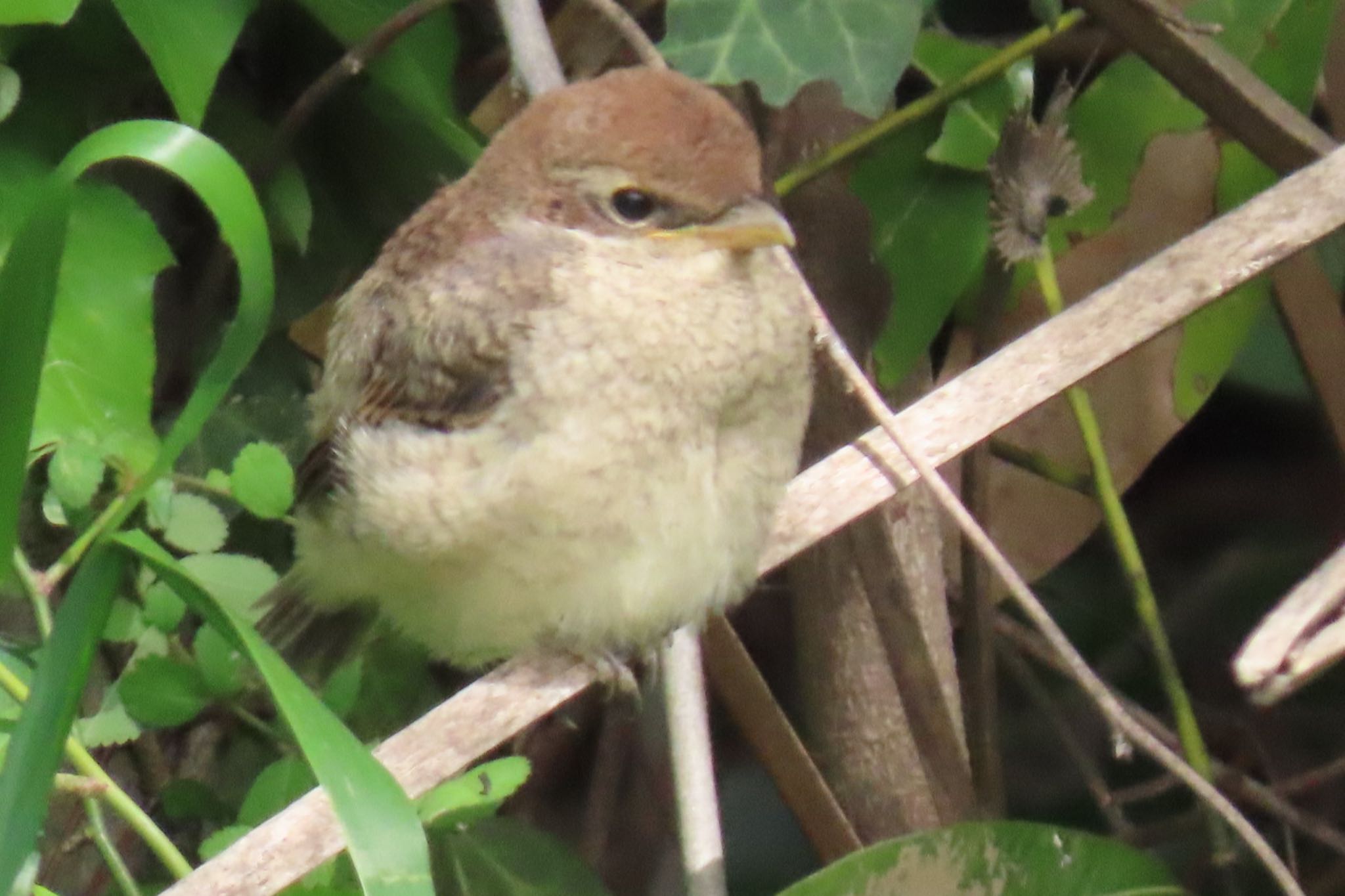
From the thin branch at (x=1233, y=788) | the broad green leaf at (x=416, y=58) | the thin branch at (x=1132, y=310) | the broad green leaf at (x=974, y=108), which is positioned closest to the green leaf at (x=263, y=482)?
the broad green leaf at (x=416, y=58)

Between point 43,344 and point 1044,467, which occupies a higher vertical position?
point 43,344

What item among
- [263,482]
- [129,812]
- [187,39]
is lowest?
[129,812]

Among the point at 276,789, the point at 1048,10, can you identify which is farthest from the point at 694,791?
the point at 1048,10

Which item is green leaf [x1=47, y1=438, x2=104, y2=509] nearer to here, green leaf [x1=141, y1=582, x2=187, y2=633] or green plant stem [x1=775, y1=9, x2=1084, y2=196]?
green leaf [x1=141, y1=582, x2=187, y2=633]

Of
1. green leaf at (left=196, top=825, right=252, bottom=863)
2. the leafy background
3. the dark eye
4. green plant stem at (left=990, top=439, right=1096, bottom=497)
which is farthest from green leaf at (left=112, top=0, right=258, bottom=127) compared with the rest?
green plant stem at (left=990, top=439, right=1096, bottom=497)

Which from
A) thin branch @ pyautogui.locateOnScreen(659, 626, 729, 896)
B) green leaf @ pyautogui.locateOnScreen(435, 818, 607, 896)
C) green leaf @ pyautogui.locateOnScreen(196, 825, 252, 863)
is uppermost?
thin branch @ pyautogui.locateOnScreen(659, 626, 729, 896)

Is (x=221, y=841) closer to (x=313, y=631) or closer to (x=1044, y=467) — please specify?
(x=313, y=631)
